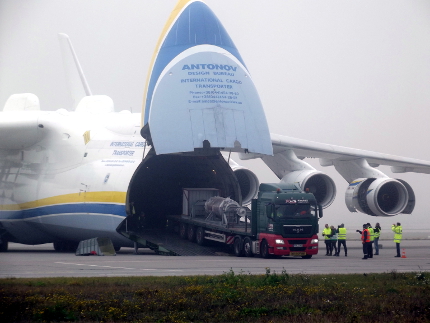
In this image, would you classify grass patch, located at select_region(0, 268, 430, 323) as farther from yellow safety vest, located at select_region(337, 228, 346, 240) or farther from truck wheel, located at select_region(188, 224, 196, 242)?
truck wheel, located at select_region(188, 224, 196, 242)

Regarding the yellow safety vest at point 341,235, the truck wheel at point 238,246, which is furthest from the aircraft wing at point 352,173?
the truck wheel at point 238,246

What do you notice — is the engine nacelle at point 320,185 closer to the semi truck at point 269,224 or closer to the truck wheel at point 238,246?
A: the semi truck at point 269,224

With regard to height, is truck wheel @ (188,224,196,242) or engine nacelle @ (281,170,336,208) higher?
engine nacelle @ (281,170,336,208)

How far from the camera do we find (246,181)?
24.5m

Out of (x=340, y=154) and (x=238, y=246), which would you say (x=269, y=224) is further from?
(x=340, y=154)

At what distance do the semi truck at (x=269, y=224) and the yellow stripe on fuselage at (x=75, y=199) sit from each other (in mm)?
2760

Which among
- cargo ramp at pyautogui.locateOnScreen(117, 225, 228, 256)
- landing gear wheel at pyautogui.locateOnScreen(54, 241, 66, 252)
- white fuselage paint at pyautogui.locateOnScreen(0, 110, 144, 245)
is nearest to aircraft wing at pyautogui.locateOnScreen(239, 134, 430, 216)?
cargo ramp at pyautogui.locateOnScreen(117, 225, 228, 256)

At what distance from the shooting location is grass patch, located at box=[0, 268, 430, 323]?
8219 mm

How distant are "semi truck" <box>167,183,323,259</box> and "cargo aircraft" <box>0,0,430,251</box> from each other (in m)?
1.42

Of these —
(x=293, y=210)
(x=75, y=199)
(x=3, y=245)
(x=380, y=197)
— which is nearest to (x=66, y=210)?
(x=75, y=199)

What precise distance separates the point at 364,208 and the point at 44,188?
1086 centimetres

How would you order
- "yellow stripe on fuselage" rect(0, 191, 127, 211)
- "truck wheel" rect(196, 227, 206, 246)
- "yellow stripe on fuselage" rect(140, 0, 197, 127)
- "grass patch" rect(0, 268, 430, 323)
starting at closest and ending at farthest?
1. "grass patch" rect(0, 268, 430, 323)
2. "yellow stripe on fuselage" rect(140, 0, 197, 127)
3. "yellow stripe on fuselage" rect(0, 191, 127, 211)
4. "truck wheel" rect(196, 227, 206, 246)

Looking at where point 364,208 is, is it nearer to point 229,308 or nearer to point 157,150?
point 157,150

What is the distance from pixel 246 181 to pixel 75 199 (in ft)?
21.2
